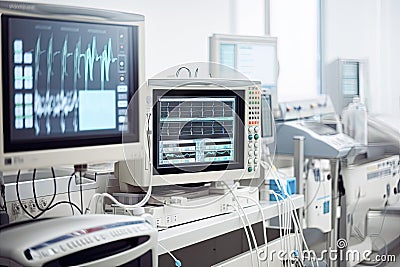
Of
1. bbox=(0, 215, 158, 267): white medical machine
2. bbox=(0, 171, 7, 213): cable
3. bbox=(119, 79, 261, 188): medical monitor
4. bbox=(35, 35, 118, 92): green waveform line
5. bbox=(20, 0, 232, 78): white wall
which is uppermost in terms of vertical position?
bbox=(20, 0, 232, 78): white wall

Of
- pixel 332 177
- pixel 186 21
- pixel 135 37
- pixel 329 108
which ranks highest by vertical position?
pixel 186 21

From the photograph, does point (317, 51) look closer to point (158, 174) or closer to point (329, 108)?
point (329, 108)

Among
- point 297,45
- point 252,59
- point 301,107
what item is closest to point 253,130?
point 252,59

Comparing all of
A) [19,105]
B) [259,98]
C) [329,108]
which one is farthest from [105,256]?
[329,108]

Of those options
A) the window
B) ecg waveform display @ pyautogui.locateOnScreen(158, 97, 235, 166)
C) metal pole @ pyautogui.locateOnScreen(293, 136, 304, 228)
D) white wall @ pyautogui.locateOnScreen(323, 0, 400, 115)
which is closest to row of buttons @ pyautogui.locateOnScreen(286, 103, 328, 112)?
the window

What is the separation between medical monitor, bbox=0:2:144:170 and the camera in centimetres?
155

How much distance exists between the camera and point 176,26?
3.12 meters

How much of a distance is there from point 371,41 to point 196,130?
7.68 ft

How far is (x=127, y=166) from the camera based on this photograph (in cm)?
202

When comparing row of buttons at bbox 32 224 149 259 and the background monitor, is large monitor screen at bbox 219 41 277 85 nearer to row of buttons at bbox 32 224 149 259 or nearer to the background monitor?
the background monitor

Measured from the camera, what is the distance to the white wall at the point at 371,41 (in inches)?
156

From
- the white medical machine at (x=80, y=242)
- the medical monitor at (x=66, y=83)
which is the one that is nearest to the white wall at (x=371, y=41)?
the medical monitor at (x=66, y=83)

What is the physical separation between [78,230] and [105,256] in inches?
3.5

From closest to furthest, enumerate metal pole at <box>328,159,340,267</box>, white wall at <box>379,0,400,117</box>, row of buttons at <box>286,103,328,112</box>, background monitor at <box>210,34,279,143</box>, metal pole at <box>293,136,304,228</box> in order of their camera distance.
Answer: background monitor at <box>210,34,279,143</box> → metal pole at <box>293,136,304,228</box> → metal pole at <box>328,159,340,267</box> → row of buttons at <box>286,103,328,112</box> → white wall at <box>379,0,400,117</box>
